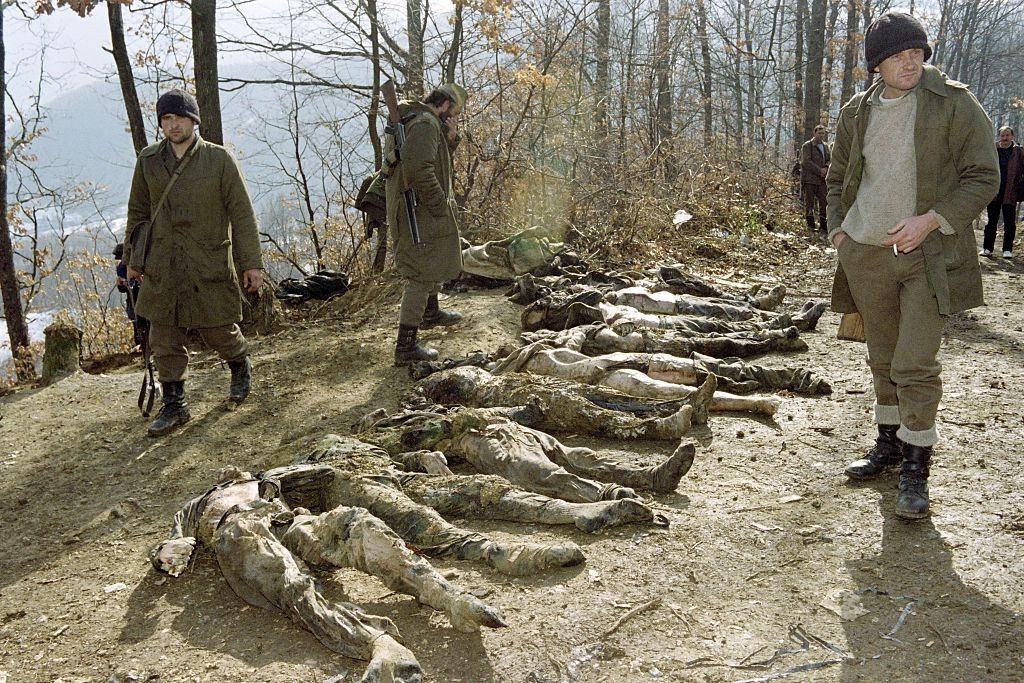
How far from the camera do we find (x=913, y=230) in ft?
10.4

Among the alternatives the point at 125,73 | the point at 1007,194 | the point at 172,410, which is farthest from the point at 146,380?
the point at 1007,194

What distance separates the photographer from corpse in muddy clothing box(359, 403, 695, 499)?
3.67 m

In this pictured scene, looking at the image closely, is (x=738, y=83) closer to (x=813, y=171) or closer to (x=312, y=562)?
(x=813, y=171)

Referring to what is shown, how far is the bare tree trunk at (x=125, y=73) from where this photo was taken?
10.2 meters

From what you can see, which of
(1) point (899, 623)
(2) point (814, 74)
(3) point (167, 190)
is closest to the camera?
(1) point (899, 623)

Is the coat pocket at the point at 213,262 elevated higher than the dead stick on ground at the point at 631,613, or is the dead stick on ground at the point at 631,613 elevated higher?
the coat pocket at the point at 213,262

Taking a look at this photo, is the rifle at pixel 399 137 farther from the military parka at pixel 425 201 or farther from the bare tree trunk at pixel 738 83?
the bare tree trunk at pixel 738 83

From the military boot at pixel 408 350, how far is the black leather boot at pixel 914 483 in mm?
3744

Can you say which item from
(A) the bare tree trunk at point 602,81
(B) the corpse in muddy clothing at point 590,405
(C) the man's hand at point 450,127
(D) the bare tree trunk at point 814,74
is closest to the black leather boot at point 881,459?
(B) the corpse in muddy clothing at point 590,405

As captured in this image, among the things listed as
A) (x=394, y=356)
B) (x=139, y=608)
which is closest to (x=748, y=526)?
(x=139, y=608)

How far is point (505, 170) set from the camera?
11.0 m

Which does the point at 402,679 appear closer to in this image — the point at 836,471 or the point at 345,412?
the point at 836,471

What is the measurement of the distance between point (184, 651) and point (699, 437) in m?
2.95

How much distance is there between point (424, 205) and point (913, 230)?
12.0ft
